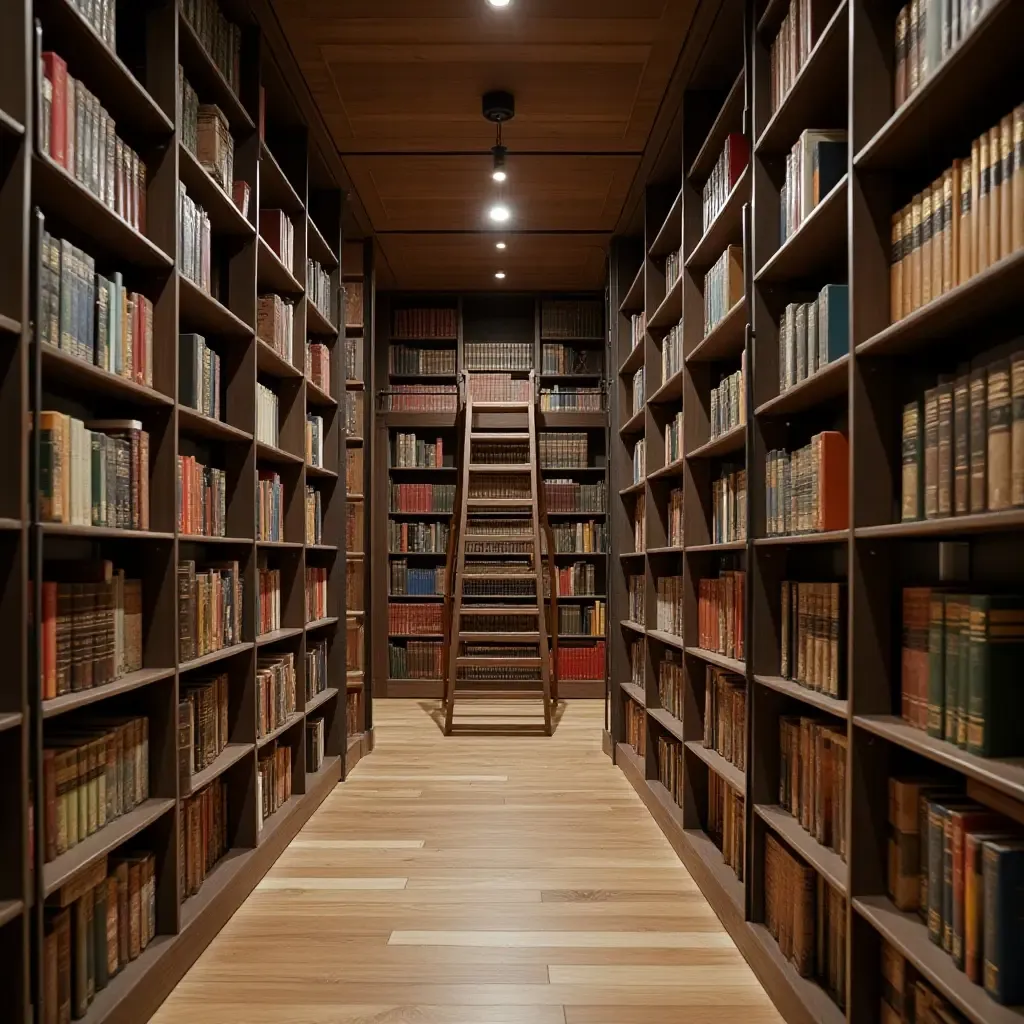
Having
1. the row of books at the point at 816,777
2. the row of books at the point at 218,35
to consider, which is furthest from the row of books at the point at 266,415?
the row of books at the point at 816,777

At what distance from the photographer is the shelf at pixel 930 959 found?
1215 mm

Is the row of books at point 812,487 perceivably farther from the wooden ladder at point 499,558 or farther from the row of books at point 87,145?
the wooden ladder at point 499,558

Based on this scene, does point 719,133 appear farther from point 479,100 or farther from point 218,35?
point 218,35

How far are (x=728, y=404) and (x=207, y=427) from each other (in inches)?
62.6

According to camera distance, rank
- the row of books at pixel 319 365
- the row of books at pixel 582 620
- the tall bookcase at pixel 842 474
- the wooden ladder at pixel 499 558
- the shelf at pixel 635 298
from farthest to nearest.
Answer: the row of books at pixel 582 620 → the wooden ladder at pixel 499 558 → the shelf at pixel 635 298 → the row of books at pixel 319 365 → the tall bookcase at pixel 842 474

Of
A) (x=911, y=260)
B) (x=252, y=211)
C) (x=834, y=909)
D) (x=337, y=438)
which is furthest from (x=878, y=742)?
(x=337, y=438)

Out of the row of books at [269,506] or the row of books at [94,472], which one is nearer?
the row of books at [94,472]

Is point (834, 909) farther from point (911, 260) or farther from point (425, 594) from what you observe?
point (425, 594)

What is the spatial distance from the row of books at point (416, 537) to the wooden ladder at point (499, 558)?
0.84 feet

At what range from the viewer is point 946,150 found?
1.63 m

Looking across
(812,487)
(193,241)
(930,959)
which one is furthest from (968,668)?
(193,241)

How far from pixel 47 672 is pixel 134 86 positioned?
4.17 feet

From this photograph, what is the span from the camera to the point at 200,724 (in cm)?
250

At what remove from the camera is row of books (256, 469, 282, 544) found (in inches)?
125
